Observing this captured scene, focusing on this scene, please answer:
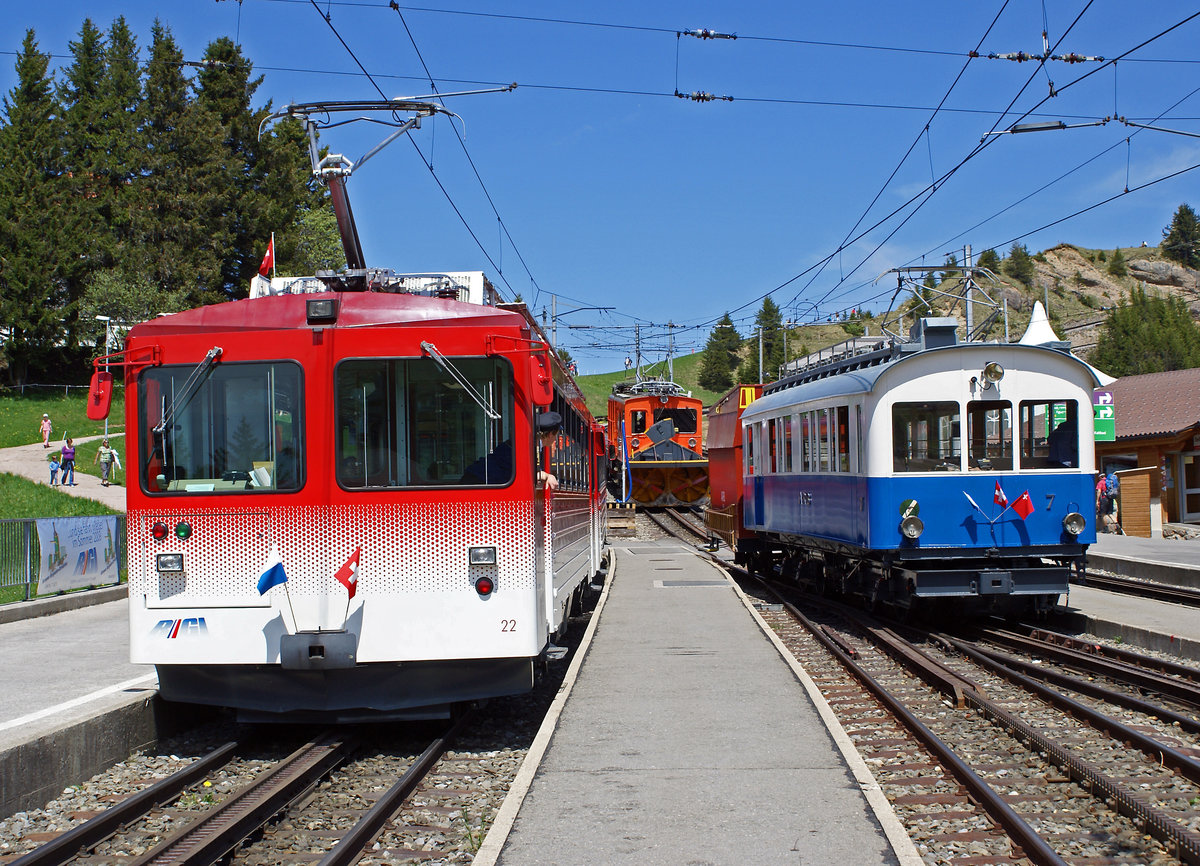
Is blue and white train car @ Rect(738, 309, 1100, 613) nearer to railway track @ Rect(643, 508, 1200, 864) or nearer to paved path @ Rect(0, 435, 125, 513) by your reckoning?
railway track @ Rect(643, 508, 1200, 864)

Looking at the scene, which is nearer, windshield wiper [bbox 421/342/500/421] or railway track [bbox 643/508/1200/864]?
railway track [bbox 643/508/1200/864]

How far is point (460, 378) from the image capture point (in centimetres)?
723

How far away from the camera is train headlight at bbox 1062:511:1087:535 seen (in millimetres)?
12078

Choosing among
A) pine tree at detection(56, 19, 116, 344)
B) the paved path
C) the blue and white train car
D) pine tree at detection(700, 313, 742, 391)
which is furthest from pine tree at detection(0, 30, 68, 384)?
pine tree at detection(700, 313, 742, 391)

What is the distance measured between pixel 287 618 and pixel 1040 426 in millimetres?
9156

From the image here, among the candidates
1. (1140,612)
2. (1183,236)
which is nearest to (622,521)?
(1140,612)

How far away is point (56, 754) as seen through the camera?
641 cm

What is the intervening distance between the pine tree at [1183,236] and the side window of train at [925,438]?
181m

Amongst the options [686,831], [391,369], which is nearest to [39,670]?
[391,369]

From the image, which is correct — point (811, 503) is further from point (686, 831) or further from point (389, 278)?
point (686, 831)

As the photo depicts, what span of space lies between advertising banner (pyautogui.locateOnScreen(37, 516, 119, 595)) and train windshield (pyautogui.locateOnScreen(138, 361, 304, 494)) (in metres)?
8.92

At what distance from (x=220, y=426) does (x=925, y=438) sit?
8254 millimetres

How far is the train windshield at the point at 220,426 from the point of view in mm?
7168

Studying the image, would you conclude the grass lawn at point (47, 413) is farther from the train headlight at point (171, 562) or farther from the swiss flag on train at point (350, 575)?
the swiss flag on train at point (350, 575)
